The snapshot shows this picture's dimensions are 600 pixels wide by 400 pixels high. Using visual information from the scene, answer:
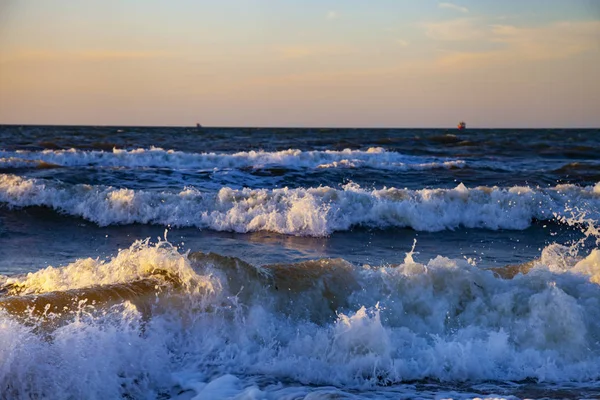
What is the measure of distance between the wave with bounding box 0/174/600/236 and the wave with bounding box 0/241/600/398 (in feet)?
16.5

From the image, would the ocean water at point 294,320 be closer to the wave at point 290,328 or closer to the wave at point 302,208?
the wave at point 290,328

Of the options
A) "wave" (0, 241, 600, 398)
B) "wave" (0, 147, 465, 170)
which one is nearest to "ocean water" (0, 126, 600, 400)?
"wave" (0, 241, 600, 398)

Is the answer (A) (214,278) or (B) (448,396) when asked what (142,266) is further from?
(B) (448,396)

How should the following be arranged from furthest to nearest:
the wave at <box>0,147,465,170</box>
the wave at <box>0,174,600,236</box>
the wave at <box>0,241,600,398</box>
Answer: the wave at <box>0,147,465,170</box>, the wave at <box>0,174,600,236</box>, the wave at <box>0,241,600,398</box>

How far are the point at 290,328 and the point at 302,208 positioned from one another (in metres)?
6.21

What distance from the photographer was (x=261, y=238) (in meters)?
10.8

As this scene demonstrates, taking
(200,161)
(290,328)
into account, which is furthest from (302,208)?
(200,161)

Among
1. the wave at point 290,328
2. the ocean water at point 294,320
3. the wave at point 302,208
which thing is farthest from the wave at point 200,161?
the wave at point 290,328

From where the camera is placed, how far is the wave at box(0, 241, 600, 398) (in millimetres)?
4660


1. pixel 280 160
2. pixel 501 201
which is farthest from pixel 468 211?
pixel 280 160

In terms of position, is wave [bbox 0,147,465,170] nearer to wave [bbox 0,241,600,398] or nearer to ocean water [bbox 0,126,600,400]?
ocean water [bbox 0,126,600,400]

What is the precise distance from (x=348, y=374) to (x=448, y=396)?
31.5 inches

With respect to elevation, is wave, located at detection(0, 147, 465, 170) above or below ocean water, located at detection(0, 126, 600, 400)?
above

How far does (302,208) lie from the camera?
1181cm
